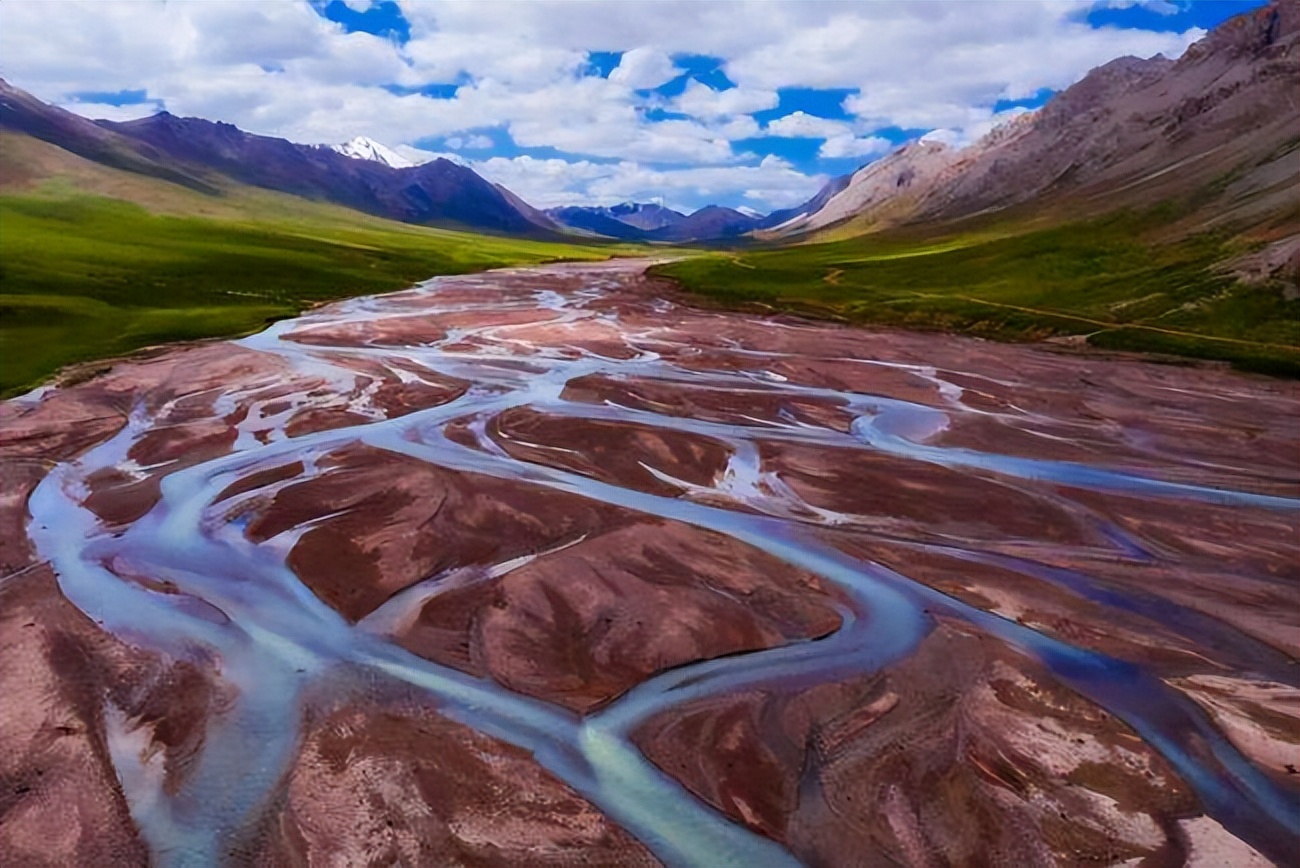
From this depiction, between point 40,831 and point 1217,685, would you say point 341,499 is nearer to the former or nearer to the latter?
point 40,831

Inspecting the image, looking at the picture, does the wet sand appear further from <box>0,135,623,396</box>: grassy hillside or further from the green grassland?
<box>0,135,623,396</box>: grassy hillside

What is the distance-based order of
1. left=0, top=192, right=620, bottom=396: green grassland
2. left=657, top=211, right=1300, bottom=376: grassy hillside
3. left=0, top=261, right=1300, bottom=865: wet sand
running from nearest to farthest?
left=0, top=261, right=1300, bottom=865: wet sand < left=0, top=192, right=620, bottom=396: green grassland < left=657, top=211, right=1300, bottom=376: grassy hillside

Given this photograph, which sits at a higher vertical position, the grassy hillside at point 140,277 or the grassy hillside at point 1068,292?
the grassy hillside at point 1068,292

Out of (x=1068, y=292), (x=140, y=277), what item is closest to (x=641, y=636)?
(x=1068, y=292)

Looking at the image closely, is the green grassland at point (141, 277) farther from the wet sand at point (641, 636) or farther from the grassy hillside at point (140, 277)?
the wet sand at point (641, 636)

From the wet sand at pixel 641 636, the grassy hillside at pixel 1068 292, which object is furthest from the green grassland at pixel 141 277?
the grassy hillside at pixel 1068 292

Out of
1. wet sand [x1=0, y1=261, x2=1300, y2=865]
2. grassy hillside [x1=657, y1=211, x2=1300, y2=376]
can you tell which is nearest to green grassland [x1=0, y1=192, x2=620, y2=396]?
wet sand [x1=0, y1=261, x2=1300, y2=865]
